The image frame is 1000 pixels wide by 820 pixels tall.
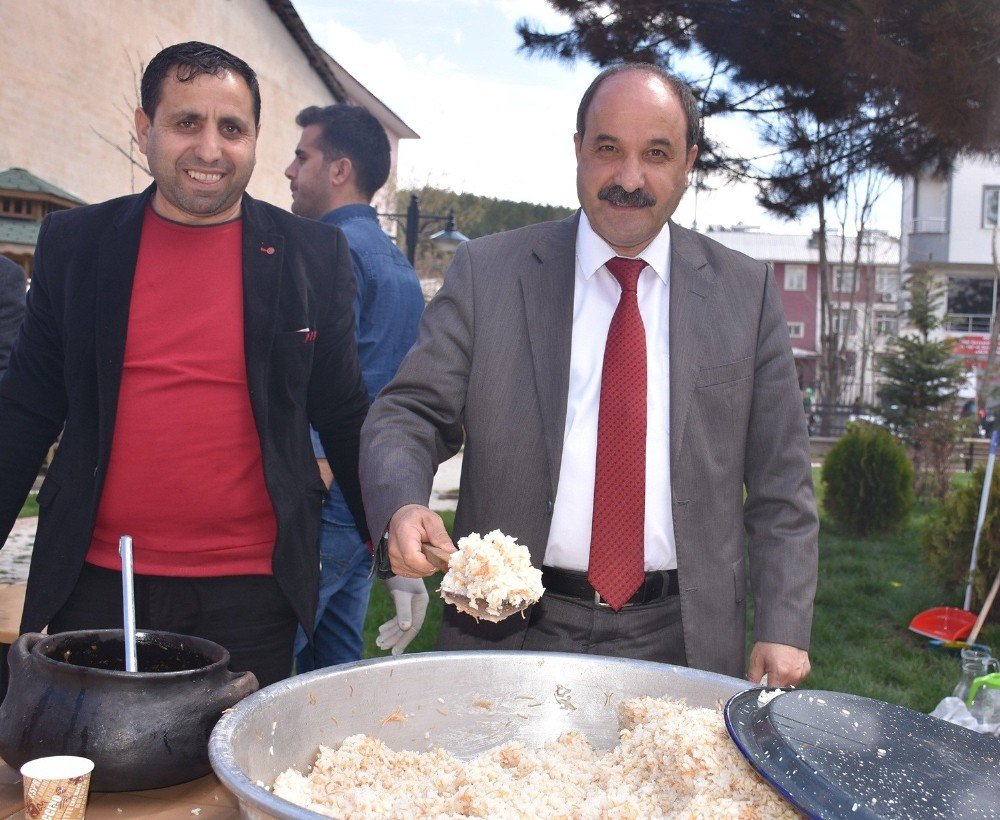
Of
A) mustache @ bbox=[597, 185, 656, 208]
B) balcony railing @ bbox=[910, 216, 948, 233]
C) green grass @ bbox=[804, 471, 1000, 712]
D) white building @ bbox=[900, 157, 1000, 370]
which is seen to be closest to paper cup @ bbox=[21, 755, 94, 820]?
mustache @ bbox=[597, 185, 656, 208]

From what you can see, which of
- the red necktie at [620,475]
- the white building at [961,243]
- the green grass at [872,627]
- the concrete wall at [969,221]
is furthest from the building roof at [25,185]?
the concrete wall at [969,221]

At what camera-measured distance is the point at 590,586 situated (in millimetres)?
2238

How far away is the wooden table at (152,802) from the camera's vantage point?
1.45 meters

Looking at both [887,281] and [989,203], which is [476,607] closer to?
[989,203]

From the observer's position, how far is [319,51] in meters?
21.0

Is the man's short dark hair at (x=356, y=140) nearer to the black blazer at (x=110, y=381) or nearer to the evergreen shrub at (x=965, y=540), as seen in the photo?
the black blazer at (x=110, y=381)

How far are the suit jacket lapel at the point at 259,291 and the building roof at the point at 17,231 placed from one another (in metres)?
9.43

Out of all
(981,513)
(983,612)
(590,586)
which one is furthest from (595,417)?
(981,513)

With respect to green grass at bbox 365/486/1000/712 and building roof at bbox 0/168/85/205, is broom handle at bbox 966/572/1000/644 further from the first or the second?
building roof at bbox 0/168/85/205

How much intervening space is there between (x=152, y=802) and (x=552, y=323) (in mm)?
1316

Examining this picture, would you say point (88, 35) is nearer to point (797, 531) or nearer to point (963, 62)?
point (963, 62)

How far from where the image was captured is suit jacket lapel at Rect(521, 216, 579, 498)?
2277 mm

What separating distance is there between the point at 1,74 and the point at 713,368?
12810 millimetres

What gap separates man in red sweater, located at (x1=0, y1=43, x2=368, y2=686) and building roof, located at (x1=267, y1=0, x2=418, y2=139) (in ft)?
42.4
